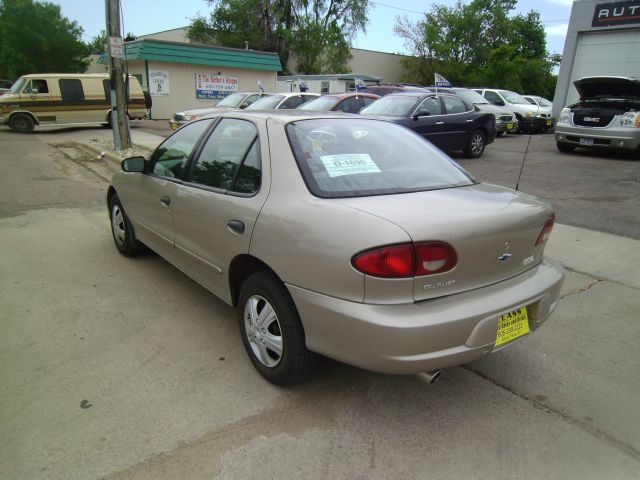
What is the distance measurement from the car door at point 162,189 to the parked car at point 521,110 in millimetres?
16292

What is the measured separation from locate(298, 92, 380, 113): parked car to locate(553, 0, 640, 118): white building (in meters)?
10.4

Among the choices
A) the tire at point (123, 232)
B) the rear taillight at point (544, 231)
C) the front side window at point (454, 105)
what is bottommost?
the tire at point (123, 232)

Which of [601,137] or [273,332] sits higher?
[601,137]

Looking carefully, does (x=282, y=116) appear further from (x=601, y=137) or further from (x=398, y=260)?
(x=601, y=137)

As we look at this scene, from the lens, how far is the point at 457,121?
11.0 m

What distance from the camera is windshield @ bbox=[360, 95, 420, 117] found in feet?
34.0

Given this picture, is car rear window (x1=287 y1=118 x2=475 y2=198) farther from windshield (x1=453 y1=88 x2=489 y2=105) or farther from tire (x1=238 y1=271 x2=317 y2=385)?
windshield (x1=453 y1=88 x2=489 y2=105)

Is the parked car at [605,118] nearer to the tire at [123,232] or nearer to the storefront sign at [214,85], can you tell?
the tire at [123,232]

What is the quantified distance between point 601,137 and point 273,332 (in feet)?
35.7

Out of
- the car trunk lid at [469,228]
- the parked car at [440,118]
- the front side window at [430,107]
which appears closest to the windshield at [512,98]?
the parked car at [440,118]

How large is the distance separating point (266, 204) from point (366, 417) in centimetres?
127

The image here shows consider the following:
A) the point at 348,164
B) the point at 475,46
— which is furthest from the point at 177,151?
the point at 475,46

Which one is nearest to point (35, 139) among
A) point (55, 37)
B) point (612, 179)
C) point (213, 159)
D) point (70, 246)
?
point (70, 246)

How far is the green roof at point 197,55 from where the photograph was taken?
22859mm
